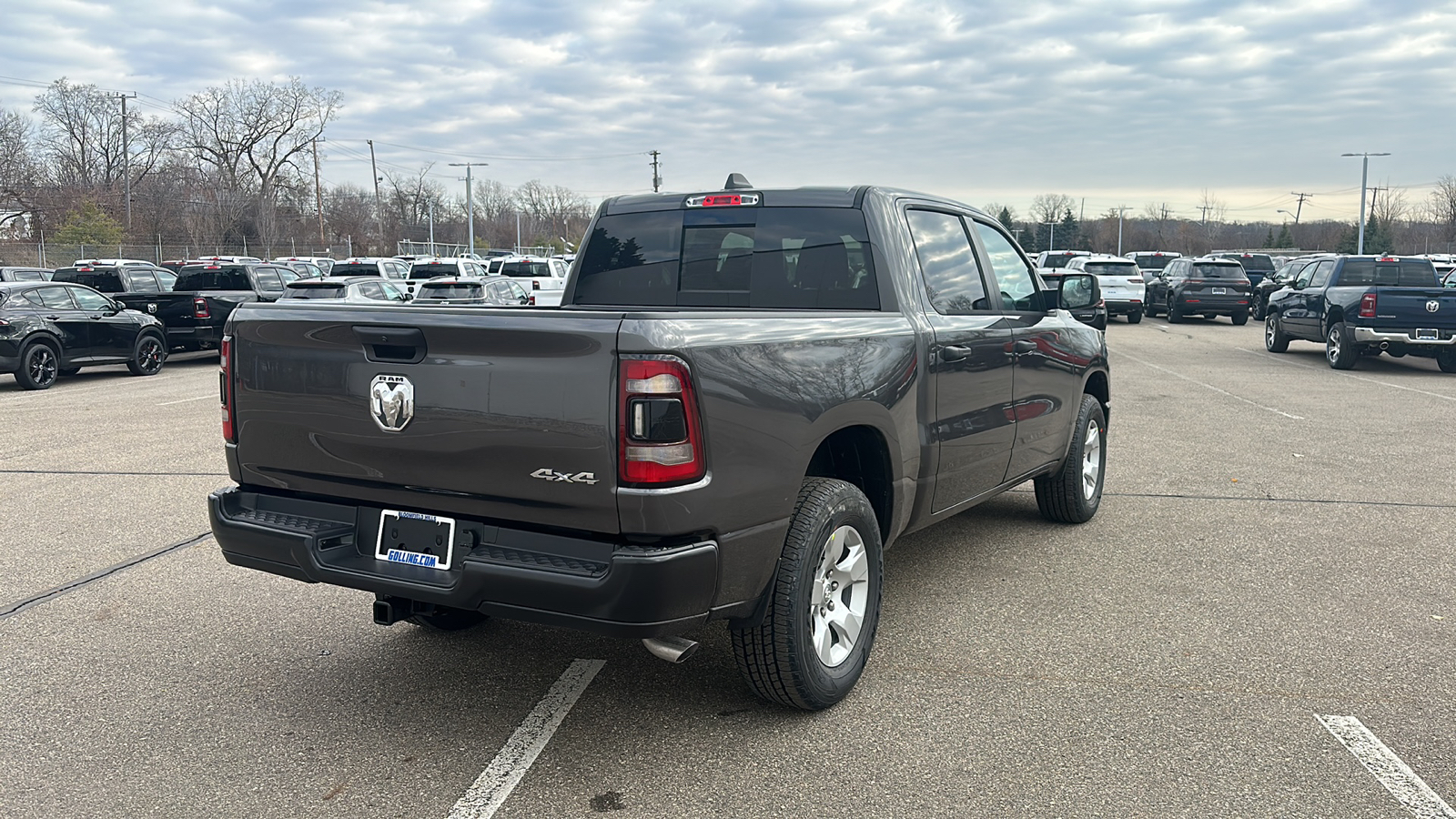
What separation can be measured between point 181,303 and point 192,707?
17.0m

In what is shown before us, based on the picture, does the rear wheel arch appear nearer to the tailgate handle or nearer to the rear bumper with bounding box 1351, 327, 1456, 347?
the tailgate handle

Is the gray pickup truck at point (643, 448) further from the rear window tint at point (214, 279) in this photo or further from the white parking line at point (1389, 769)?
the rear window tint at point (214, 279)

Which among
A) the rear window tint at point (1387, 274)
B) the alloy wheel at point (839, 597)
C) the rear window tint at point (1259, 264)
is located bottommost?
the alloy wheel at point (839, 597)

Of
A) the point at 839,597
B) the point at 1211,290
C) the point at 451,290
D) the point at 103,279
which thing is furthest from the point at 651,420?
the point at 1211,290

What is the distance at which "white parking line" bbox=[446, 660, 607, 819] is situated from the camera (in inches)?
126

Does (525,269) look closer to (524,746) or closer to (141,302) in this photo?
(141,302)

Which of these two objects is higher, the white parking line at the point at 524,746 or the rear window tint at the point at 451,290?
the rear window tint at the point at 451,290

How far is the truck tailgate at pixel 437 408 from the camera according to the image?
310 centimetres

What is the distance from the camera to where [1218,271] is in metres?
28.4

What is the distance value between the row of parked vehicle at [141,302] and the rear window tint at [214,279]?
0.06 feet

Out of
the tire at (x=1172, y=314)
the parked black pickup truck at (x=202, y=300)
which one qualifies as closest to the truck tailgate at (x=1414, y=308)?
the tire at (x=1172, y=314)

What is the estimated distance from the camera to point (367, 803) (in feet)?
10.5

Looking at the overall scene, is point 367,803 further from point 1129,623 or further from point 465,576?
point 1129,623

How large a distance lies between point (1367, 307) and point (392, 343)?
654 inches
